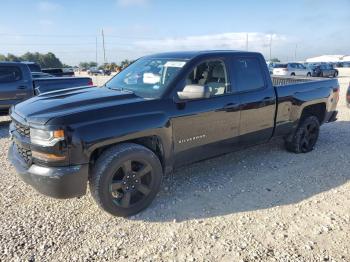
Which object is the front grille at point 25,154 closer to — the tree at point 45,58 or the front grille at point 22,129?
the front grille at point 22,129

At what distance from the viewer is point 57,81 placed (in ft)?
28.3

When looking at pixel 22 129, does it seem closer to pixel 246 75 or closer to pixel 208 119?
pixel 208 119

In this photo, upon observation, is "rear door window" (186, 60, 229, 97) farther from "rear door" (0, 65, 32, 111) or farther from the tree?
the tree

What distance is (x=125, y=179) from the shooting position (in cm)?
364

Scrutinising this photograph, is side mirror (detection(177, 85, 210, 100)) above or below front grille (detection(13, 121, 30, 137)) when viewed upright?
above

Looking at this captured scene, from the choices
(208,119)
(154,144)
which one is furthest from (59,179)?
(208,119)

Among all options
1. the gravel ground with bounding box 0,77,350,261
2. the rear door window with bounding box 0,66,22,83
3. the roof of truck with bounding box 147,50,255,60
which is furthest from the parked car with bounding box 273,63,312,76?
the roof of truck with bounding box 147,50,255,60

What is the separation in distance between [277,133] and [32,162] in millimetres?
3721

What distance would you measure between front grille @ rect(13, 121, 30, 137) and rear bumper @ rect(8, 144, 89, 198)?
36 centimetres

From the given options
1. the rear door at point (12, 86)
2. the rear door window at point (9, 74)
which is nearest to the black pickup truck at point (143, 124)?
the rear door at point (12, 86)

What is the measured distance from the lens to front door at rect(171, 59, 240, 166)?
3984mm

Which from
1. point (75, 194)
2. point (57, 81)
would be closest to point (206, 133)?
point (75, 194)

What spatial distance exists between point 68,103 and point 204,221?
2.00m

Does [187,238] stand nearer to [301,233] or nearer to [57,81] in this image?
[301,233]
